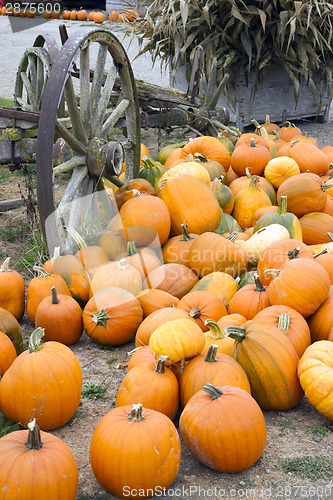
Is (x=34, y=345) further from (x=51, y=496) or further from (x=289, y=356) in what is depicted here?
(x=289, y=356)

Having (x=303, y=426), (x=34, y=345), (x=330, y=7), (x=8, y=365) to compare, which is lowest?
(x=303, y=426)

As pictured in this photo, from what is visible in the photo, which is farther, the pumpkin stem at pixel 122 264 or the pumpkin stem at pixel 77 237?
the pumpkin stem at pixel 77 237

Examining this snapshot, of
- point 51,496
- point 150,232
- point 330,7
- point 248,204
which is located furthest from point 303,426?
point 330,7

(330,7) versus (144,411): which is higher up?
(330,7)

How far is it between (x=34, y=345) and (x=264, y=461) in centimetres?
109

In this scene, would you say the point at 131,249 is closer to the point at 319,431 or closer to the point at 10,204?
the point at 319,431

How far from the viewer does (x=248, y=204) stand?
4156 mm

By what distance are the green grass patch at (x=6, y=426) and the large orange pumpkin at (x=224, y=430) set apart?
740 mm

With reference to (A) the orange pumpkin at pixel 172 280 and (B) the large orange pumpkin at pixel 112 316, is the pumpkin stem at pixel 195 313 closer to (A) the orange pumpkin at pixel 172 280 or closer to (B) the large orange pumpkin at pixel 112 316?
(B) the large orange pumpkin at pixel 112 316

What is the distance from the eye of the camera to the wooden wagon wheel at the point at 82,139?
10.5 ft

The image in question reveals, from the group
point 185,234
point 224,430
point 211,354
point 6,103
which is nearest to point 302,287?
point 211,354

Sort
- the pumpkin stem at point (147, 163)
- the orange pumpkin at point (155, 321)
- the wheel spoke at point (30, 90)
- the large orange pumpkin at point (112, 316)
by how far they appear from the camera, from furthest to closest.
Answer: the wheel spoke at point (30, 90), the pumpkin stem at point (147, 163), the large orange pumpkin at point (112, 316), the orange pumpkin at point (155, 321)

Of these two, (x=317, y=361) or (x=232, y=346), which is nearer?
(x=317, y=361)

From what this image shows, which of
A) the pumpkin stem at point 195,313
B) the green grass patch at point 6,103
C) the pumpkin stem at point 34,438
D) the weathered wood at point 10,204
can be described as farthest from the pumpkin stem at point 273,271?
the green grass patch at point 6,103
